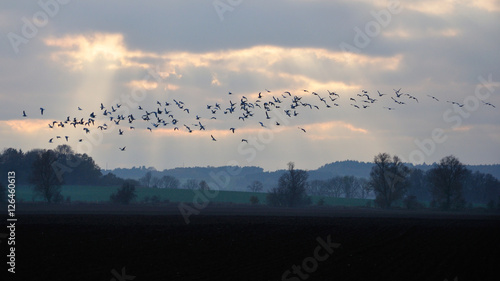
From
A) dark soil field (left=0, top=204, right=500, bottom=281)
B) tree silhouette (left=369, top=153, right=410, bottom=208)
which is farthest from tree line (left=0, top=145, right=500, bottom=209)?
dark soil field (left=0, top=204, right=500, bottom=281)

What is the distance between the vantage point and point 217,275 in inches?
1120

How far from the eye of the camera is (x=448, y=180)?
125 meters

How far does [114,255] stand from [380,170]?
105 metres

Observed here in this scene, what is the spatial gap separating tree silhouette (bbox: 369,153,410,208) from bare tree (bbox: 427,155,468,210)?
676 centimetres

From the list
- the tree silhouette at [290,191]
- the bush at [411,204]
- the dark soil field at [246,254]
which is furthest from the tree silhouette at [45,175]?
the bush at [411,204]

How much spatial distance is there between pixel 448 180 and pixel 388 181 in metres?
13.1

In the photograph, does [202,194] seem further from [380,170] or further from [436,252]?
[436,252]

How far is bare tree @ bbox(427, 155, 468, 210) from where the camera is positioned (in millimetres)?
124250

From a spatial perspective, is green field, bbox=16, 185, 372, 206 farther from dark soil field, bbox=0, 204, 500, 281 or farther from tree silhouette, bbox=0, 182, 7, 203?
dark soil field, bbox=0, 204, 500, 281

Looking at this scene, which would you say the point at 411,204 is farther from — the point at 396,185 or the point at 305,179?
the point at 305,179

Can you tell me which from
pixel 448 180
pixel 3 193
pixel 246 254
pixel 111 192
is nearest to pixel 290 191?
pixel 448 180

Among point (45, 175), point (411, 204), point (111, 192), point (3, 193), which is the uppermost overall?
point (45, 175)

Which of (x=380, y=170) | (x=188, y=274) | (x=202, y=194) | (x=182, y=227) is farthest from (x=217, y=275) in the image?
(x=202, y=194)

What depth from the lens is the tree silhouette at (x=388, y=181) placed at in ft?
420
